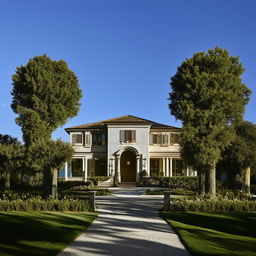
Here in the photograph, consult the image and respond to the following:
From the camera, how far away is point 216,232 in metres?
11.6

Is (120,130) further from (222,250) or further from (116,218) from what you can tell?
(222,250)

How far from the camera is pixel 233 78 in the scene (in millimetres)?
20719

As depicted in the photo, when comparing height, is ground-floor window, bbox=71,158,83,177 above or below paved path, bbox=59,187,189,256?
above

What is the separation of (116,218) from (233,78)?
11.7 m

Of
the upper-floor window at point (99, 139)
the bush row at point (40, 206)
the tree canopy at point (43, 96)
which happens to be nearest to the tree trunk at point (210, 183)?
the bush row at point (40, 206)

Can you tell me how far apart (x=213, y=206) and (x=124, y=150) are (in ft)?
77.8

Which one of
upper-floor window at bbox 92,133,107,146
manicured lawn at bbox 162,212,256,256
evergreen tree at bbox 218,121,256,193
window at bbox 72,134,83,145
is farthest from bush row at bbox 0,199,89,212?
window at bbox 72,134,83,145

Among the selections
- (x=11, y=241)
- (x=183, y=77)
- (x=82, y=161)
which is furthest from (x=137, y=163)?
(x=11, y=241)

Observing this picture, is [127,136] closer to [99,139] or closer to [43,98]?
[99,139]

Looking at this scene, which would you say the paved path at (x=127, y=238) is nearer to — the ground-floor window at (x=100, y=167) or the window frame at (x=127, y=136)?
the window frame at (x=127, y=136)

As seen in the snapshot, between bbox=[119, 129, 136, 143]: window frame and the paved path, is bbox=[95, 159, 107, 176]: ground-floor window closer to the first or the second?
bbox=[119, 129, 136, 143]: window frame

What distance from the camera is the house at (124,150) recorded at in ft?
130

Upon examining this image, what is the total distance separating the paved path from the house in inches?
938

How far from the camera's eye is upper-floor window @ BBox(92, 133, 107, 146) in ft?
135
